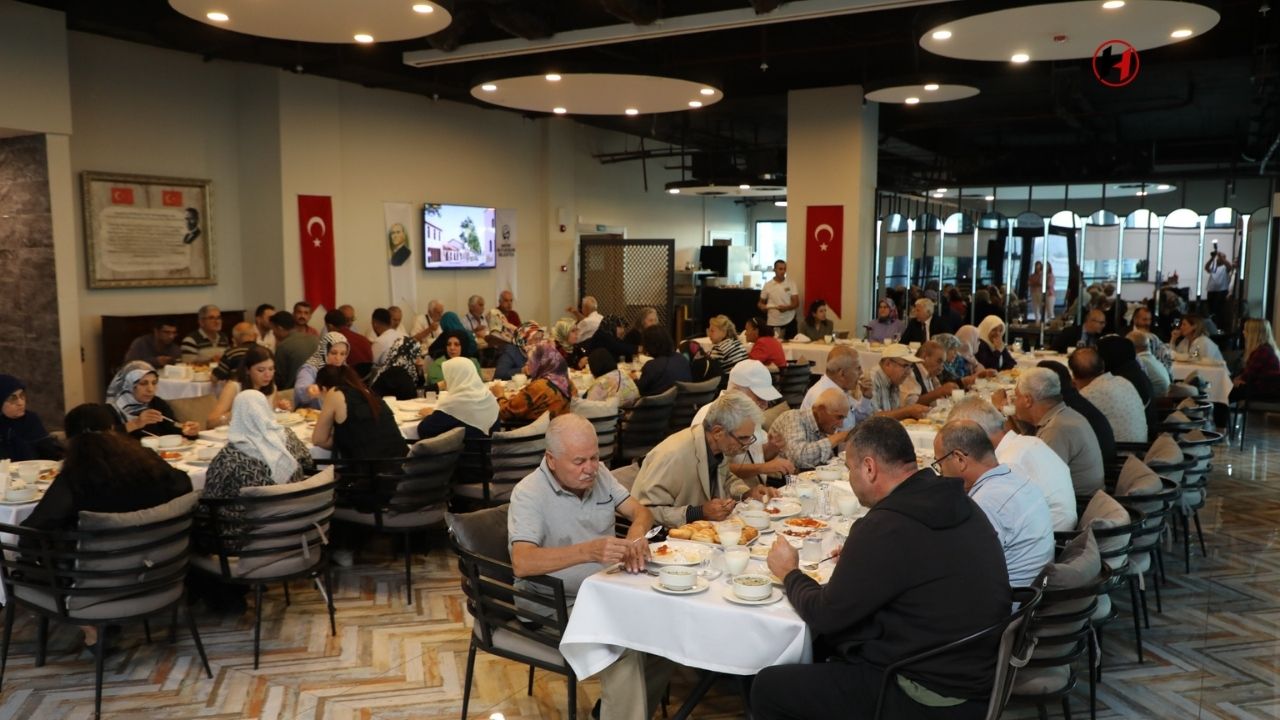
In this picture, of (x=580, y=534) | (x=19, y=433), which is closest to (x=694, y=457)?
(x=580, y=534)

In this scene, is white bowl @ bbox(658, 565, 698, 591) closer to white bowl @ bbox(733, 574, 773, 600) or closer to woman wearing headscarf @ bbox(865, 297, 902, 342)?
white bowl @ bbox(733, 574, 773, 600)

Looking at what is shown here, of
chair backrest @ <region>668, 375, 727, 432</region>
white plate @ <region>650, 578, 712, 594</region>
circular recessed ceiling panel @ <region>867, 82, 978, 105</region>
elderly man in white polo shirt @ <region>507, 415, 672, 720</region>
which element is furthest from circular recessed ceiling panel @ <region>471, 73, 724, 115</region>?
white plate @ <region>650, 578, 712, 594</region>

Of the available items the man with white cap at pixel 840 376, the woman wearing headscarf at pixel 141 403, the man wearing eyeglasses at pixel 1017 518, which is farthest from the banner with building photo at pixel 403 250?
the man wearing eyeglasses at pixel 1017 518

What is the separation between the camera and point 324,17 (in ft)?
21.9

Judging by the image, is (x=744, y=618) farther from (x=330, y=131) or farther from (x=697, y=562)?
(x=330, y=131)

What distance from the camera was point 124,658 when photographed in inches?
185

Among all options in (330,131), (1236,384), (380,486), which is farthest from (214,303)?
(1236,384)

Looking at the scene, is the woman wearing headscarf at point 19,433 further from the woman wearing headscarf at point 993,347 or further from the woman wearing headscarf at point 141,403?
the woman wearing headscarf at point 993,347

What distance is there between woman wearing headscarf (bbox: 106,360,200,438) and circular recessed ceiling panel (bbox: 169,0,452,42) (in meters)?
2.41

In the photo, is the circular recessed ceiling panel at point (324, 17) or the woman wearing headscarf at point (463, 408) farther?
the circular recessed ceiling panel at point (324, 17)

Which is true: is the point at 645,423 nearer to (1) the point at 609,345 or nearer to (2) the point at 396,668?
(1) the point at 609,345

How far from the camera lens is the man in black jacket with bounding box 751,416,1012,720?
288 cm

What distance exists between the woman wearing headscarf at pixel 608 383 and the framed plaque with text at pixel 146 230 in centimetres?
581

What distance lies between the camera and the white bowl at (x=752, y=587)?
3.22m
